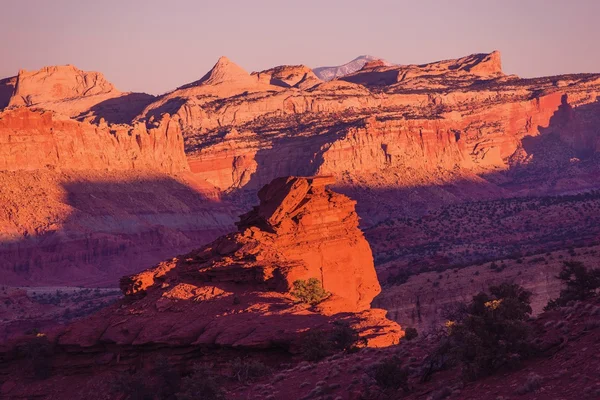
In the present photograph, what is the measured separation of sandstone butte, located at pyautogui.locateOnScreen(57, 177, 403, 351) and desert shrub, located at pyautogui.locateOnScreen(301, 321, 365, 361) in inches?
22.4

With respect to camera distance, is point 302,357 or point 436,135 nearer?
point 302,357

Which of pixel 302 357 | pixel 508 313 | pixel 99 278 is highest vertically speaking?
pixel 508 313

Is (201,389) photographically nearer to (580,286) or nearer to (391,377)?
(391,377)

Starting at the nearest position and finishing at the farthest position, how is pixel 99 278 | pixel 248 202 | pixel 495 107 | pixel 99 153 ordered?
pixel 99 278 → pixel 99 153 → pixel 248 202 → pixel 495 107

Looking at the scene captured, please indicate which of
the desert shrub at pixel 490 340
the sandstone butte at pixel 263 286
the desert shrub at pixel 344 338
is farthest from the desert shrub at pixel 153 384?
the desert shrub at pixel 490 340

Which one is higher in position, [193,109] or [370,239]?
[193,109]

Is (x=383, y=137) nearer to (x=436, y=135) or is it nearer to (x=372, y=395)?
(x=436, y=135)

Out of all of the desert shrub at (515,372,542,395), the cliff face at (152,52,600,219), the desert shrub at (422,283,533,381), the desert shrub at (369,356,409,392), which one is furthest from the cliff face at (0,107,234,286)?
the desert shrub at (515,372,542,395)

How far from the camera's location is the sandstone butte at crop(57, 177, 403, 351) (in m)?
31.9

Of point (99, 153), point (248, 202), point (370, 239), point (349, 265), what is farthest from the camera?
point (248, 202)

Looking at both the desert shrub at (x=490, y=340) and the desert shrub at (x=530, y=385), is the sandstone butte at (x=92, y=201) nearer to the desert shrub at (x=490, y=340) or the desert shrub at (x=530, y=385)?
the desert shrub at (x=490, y=340)

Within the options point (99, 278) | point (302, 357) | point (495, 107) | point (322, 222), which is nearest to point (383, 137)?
point (495, 107)

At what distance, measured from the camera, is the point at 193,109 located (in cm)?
17550

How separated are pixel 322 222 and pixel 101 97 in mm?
160486
